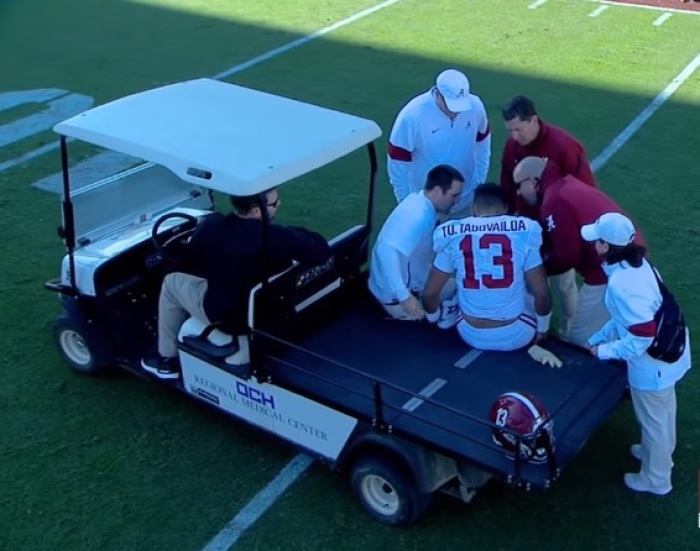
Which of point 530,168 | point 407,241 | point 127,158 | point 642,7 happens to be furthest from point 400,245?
point 642,7

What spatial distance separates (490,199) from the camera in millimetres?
5676

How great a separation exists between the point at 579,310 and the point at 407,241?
117 cm

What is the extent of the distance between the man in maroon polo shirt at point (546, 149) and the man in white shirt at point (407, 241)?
540mm

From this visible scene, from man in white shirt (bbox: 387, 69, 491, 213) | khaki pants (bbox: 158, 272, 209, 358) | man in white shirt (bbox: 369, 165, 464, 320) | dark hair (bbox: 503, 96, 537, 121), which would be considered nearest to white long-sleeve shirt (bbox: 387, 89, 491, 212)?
man in white shirt (bbox: 387, 69, 491, 213)

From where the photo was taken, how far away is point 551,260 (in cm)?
579

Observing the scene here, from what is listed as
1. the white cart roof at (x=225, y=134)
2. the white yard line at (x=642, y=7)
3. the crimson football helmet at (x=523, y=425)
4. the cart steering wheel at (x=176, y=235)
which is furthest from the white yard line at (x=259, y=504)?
the white yard line at (x=642, y=7)

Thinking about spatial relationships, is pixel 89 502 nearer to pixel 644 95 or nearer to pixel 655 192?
pixel 655 192

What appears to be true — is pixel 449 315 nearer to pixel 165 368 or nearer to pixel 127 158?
pixel 165 368

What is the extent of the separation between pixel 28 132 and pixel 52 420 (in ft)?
17.8

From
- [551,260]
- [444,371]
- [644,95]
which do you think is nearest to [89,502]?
[444,371]

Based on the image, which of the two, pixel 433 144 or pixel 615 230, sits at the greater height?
pixel 615 230

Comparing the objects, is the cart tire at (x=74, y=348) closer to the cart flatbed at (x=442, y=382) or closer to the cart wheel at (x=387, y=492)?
the cart flatbed at (x=442, y=382)

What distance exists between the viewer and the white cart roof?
5.11 m

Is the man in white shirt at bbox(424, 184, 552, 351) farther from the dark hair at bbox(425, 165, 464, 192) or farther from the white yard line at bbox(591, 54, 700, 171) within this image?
the white yard line at bbox(591, 54, 700, 171)
